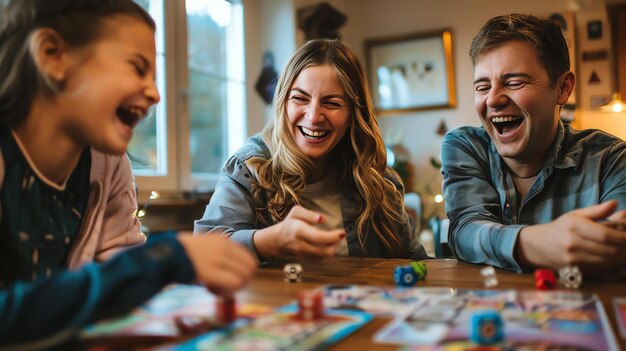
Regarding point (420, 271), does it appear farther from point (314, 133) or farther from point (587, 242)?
point (314, 133)

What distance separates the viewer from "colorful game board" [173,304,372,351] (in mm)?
530

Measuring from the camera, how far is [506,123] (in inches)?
53.4

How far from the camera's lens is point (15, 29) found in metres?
0.76

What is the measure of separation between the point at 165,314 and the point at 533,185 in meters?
0.97

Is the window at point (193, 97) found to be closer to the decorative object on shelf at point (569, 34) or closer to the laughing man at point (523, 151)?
the laughing man at point (523, 151)

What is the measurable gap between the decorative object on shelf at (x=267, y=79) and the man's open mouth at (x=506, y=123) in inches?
86.3

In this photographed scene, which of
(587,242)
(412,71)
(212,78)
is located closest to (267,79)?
(212,78)

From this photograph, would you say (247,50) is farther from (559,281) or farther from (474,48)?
(559,281)

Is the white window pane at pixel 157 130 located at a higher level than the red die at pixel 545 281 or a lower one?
higher

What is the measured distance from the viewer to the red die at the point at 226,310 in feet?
2.04

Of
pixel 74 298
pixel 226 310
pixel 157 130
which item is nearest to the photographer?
pixel 74 298

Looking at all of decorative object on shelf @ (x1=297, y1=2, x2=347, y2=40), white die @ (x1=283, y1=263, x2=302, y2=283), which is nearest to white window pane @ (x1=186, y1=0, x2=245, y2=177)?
decorative object on shelf @ (x1=297, y1=2, x2=347, y2=40)

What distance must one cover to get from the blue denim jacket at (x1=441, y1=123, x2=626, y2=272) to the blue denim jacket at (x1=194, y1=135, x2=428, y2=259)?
0.26 meters

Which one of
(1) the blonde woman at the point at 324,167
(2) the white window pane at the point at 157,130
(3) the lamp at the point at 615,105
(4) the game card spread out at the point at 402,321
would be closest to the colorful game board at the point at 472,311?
(4) the game card spread out at the point at 402,321
